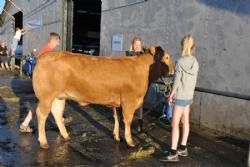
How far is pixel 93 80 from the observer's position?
295 inches

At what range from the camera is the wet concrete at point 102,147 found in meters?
6.61

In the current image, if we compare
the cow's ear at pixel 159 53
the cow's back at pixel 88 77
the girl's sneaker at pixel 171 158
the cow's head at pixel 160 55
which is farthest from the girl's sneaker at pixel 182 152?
the cow's ear at pixel 159 53

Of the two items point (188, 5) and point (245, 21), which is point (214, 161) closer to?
→ point (245, 21)

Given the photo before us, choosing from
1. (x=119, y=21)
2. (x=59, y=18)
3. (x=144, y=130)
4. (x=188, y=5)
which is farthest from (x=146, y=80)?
(x=59, y=18)

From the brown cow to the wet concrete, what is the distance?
364 mm

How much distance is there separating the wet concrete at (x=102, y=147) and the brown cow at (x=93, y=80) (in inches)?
14.3

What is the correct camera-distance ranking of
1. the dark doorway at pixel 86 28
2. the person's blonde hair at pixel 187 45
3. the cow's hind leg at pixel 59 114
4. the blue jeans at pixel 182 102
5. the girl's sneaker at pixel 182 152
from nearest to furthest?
the person's blonde hair at pixel 187 45 < the blue jeans at pixel 182 102 < the girl's sneaker at pixel 182 152 < the cow's hind leg at pixel 59 114 < the dark doorway at pixel 86 28

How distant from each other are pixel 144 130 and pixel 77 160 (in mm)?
2604

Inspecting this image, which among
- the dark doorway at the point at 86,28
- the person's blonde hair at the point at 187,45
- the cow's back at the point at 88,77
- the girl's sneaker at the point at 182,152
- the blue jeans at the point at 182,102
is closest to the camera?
the person's blonde hair at the point at 187,45

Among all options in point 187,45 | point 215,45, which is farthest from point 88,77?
point 215,45

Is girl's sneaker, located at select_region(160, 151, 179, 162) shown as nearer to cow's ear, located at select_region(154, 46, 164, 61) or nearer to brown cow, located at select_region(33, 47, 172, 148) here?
brown cow, located at select_region(33, 47, 172, 148)

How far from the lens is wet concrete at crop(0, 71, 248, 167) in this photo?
21.7 feet

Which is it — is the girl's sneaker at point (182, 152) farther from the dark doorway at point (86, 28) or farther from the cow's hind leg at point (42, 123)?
the dark doorway at point (86, 28)

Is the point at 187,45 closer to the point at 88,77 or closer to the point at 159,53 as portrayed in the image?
the point at 159,53
